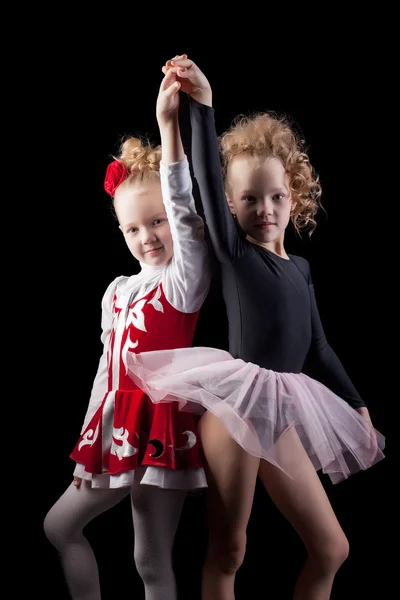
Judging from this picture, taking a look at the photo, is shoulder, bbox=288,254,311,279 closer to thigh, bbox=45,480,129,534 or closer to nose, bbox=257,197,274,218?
nose, bbox=257,197,274,218

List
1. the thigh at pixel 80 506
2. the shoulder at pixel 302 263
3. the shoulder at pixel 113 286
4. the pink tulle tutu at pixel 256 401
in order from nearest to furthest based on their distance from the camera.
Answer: the pink tulle tutu at pixel 256 401, the thigh at pixel 80 506, the shoulder at pixel 302 263, the shoulder at pixel 113 286

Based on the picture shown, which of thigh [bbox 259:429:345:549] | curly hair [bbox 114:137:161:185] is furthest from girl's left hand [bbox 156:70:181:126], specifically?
thigh [bbox 259:429:345:549]

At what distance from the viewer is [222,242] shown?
241cm

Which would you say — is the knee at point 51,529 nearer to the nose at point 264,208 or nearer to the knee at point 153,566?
the knee at point 153,566

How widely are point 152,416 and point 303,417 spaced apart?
444mm

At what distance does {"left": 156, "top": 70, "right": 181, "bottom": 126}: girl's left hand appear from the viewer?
240cm

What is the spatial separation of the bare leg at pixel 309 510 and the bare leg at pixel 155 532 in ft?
0.95

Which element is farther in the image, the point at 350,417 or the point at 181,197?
the point at 350,417

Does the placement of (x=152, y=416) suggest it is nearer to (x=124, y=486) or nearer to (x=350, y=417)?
(x=124, y=486)

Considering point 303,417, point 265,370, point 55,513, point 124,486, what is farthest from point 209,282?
point 55,513

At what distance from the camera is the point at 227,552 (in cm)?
241

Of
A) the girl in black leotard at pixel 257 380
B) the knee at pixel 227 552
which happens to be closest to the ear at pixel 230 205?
the girl in black leotard at pixel 257 380

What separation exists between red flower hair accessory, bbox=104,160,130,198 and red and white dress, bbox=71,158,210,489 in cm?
30

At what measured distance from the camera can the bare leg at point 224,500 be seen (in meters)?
2.36
